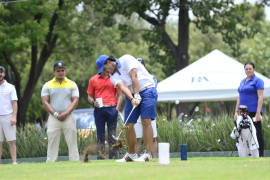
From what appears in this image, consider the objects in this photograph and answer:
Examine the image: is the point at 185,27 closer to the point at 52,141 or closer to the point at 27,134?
the point at 27,134

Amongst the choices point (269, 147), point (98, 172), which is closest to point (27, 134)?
point (269, 147)

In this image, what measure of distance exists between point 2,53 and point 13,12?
74.9 inches

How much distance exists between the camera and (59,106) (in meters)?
12.7

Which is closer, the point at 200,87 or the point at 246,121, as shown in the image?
the point at 246,121

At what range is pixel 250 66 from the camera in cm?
1245

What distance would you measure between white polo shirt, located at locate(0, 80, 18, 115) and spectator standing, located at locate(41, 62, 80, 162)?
1.98 feet

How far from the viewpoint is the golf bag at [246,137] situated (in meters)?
12.2

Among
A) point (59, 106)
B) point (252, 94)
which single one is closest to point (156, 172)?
A: point (252, 94)

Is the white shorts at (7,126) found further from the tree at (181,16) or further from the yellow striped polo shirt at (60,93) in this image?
the tree at (181,16)

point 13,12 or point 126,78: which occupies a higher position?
point 13,12

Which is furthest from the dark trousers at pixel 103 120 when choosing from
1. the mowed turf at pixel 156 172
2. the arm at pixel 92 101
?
the mowed turf at pixel 156 172

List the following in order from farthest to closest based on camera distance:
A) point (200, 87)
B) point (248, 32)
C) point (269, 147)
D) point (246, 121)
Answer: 1. point (248, 32)
2. point (200, 87)
3. point (269, 147)
4. point (246, 121)

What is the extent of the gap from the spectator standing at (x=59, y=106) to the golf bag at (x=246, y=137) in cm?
314

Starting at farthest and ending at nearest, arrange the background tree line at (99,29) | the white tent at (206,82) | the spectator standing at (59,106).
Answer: the background tree line at (99,29) < the white tent at (206,82) < the spectator standing at (59,106)
